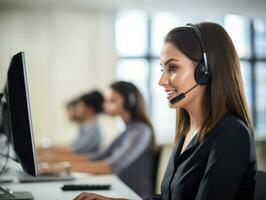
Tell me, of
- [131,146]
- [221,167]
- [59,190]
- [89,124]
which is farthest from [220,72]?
[89,124]

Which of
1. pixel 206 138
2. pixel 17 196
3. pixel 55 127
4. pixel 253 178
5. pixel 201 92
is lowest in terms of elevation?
pixel 55 127

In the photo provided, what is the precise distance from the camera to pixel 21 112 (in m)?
1.34

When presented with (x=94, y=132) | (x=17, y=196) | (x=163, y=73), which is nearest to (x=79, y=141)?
(x=94, y=132)

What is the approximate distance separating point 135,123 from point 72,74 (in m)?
2.49

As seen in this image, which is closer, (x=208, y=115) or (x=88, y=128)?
(x=208, y=115)

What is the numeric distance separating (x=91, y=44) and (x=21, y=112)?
362 cm

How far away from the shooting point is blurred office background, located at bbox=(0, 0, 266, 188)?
15.4 ft

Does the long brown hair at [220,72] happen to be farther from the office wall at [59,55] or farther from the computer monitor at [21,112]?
the office wall at [59,55]

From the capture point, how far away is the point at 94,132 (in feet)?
12.2

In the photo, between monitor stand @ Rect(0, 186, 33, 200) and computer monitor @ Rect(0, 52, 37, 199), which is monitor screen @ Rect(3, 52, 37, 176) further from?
monitor stand @ Rect(0, 186, 33, 200)

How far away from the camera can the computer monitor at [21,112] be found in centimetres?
130

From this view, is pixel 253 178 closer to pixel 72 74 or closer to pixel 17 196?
pixel 17 196

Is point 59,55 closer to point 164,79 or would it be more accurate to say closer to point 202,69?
point 164,79

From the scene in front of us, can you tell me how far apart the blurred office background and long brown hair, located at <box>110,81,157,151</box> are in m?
2.15
